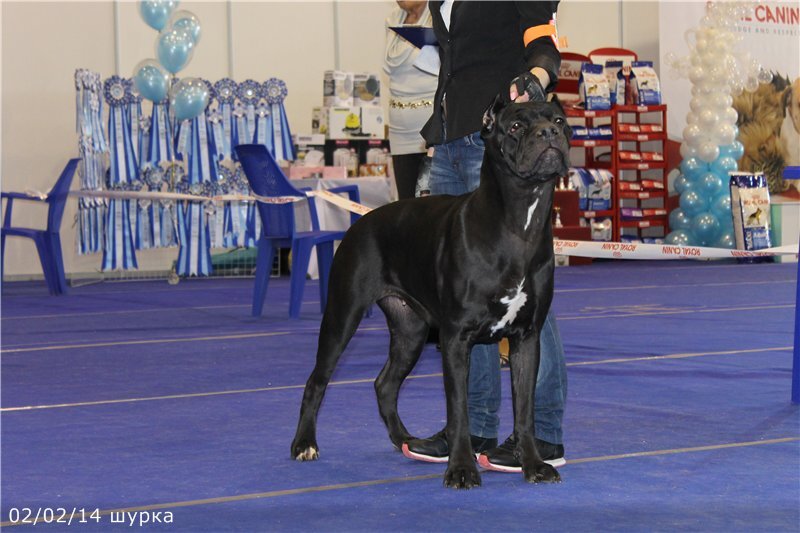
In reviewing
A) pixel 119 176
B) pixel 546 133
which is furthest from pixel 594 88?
pixel 546 133

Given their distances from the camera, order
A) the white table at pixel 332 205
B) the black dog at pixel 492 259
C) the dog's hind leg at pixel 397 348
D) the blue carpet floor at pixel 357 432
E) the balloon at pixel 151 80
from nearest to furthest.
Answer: the blue carpet floor at pixel 357 432, the black dog at pixel 492 259, the dog's hind leg at pixel 397 348, the white table at pixel 332 205, the balloon at pixel 151 80

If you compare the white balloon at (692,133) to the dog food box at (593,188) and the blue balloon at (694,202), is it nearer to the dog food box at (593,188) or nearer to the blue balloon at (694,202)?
the blue balloon at (694,202)

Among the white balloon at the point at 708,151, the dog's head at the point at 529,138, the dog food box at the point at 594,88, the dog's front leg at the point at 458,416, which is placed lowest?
the dog's front leg at the point at 458,416

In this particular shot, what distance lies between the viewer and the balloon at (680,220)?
1288 centimetres

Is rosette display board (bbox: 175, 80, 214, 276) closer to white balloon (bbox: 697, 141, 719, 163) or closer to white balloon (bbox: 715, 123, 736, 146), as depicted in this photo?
white balloon (bbox: 697, 141, 719, 163)

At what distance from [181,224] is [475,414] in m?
7.97

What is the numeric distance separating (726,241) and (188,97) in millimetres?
6061

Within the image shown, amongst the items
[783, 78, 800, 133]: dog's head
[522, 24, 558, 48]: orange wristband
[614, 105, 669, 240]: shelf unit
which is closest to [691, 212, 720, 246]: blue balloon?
[614, 105, 669, 240]: shelf unit

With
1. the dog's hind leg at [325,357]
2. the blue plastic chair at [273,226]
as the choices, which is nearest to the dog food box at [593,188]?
the blue plastic chair at [273,226]

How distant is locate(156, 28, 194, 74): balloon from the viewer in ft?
33.3

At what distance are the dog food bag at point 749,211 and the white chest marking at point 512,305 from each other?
9.52 m

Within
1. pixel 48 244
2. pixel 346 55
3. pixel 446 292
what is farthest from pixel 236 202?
pixel 446 292

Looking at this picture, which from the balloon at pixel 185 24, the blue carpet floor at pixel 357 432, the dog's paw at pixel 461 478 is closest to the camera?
the blue carpet floor at pixel 357 432

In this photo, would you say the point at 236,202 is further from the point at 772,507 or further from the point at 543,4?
the point at 772,507
